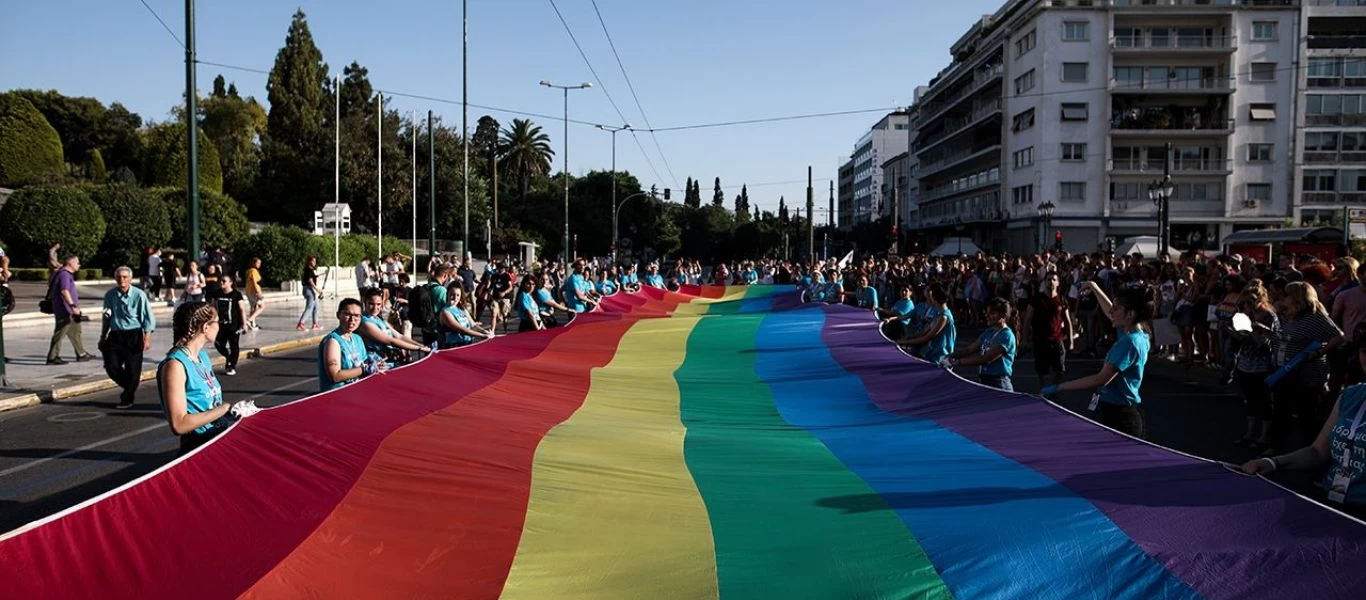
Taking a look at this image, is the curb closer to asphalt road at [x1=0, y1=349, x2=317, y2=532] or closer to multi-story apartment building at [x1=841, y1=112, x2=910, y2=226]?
asphalt road at [x1=0, y1=349, x2=317, y2=532]

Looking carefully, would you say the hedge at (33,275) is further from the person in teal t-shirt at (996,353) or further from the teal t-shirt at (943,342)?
the person in teal t-shirt at (996,353)

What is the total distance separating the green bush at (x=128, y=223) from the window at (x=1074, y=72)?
51486 millimetres

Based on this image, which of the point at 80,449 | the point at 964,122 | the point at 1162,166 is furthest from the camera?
the point at 964,122

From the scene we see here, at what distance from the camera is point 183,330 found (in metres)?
6.38

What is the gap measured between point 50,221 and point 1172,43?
6134cm

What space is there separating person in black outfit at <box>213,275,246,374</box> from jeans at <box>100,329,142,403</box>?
2.68 metres

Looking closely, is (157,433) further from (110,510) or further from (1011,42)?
(1011,42)

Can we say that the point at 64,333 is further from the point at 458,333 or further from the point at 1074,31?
the point at 1074,31

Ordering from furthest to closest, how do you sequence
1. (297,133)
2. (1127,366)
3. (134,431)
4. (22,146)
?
(297,133) → (22,146) → (134,431) → (1127,366)

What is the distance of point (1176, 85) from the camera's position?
213ft

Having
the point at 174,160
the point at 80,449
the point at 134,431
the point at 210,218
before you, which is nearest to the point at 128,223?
the point at 210,218

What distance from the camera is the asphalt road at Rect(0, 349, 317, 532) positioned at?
8477mm

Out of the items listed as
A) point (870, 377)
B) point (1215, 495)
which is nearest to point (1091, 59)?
point (870, 377)

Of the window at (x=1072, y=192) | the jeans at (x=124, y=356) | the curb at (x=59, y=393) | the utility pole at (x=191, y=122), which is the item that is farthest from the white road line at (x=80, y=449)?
the window at (x=1072, y=192)
